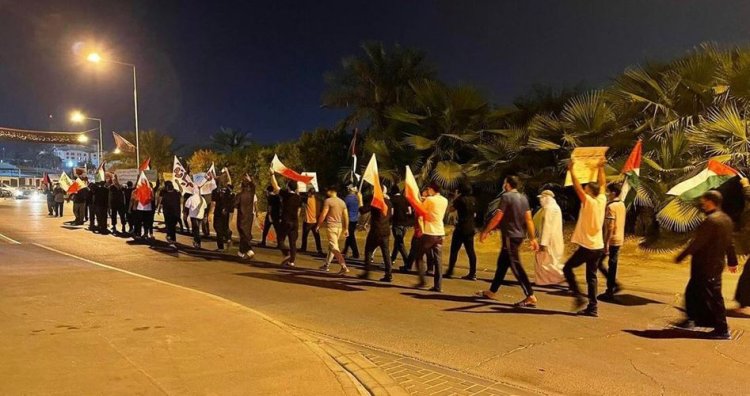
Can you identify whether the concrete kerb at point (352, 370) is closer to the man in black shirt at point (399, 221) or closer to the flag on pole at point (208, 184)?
the man in black shirt at point (399, 221)

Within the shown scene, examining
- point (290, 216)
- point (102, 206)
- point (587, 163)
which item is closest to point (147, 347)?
point (587, 163)

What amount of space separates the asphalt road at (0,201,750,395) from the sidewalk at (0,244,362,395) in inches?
40.9

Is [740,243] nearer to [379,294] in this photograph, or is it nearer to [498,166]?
[498,166]

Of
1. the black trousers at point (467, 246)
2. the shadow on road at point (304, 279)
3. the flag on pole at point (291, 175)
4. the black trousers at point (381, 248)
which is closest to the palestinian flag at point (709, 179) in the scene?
the black trousers at point (467, 246)

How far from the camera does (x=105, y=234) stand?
18547 millimetres

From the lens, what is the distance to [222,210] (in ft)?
47.8

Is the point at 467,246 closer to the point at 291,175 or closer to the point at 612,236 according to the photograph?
the point at 612,236

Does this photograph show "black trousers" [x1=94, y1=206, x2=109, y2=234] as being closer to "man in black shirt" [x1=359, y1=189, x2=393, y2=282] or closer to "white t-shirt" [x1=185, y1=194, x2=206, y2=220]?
"white t-shirt" [x1=185, y1=194, x2=206, y2=220]

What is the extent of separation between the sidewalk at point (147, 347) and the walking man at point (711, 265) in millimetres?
4203

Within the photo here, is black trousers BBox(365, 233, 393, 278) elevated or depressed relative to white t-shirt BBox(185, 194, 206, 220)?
depressed

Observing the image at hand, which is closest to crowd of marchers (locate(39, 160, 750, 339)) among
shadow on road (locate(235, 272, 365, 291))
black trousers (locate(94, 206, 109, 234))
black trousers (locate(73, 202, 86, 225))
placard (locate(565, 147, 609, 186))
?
placard (locate(565, 147, 609, 186))

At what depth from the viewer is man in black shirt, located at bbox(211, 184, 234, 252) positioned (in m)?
14.5

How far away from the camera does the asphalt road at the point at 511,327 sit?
539 cm

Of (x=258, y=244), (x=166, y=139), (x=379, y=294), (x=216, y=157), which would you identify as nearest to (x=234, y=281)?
(x=379, y=294)
